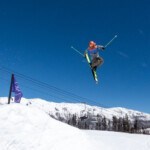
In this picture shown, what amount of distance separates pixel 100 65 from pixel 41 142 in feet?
29.4

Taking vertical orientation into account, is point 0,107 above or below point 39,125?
above

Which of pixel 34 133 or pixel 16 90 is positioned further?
pixel 16 90

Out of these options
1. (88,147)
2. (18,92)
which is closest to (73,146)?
(88,147)

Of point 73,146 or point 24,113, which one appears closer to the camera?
A: point 73,146

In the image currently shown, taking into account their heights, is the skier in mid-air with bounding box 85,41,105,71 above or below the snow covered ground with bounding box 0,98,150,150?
above

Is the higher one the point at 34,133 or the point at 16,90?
the point at 16,90

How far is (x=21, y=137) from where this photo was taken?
47.0ft

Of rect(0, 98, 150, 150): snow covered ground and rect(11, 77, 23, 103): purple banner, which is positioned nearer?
rect(0, 98, 150, 150): snow covered ground

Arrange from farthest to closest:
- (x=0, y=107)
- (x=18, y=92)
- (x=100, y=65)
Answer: (x=18, y=92)
(x=100, y=65)
(x=0, y=107)

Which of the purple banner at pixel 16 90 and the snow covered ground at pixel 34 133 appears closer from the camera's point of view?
the snow covered ground at pixel 34 133

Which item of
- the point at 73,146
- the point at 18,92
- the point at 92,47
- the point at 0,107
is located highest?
the point at 92,47

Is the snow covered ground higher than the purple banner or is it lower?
lower

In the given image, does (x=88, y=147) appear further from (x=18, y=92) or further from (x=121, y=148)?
(x=18, y=92)

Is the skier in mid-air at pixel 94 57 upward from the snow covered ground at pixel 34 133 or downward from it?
upward
